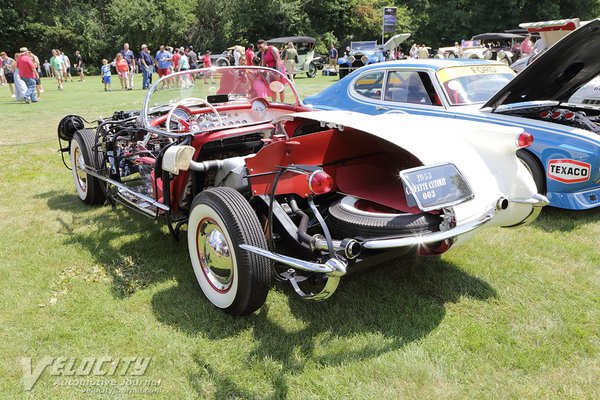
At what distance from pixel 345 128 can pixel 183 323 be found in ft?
5.50

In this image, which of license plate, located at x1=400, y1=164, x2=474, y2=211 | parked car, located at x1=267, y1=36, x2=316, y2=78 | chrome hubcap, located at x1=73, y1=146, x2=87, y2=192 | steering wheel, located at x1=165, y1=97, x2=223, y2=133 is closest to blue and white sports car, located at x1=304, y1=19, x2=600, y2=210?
license plate, located at x1=400, y1=164, x2=474, y2=211

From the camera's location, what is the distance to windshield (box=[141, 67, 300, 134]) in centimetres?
458

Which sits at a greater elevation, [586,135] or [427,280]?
[586,135]

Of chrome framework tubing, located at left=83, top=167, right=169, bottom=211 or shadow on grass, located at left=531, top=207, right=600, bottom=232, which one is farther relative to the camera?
shadow on grass, located at left=531, top=207, right=600, bottom=232

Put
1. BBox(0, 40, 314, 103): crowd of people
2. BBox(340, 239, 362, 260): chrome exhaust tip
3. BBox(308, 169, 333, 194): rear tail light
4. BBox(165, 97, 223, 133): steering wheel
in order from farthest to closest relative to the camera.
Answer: BBox(0, 40, 314, 103): crowd of people < BBox(165, 97, 223, 133): steering wheel < BBox(308, 169, 333, 194): rear tail light < BBox(340, 239, 362, 260): chrome exhaust tip

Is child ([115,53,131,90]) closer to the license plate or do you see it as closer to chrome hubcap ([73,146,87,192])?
chrome hubcap ([73,146,87,192])

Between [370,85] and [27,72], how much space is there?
517 inches

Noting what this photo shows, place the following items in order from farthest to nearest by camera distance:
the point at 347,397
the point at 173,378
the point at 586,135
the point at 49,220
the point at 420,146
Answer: the point at 49,220
the point at 586,135
the point at 420,146
the point at 173,378
the point at 347,397

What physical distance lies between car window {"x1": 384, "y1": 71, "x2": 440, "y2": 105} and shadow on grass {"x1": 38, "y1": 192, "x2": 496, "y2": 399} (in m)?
2.73

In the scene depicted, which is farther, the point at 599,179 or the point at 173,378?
the point at 599,179

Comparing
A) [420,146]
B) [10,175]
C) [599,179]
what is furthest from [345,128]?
[10,175]

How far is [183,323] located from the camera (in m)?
3.10

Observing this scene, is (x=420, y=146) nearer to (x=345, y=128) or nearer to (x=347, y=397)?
(x=345, y=128)
